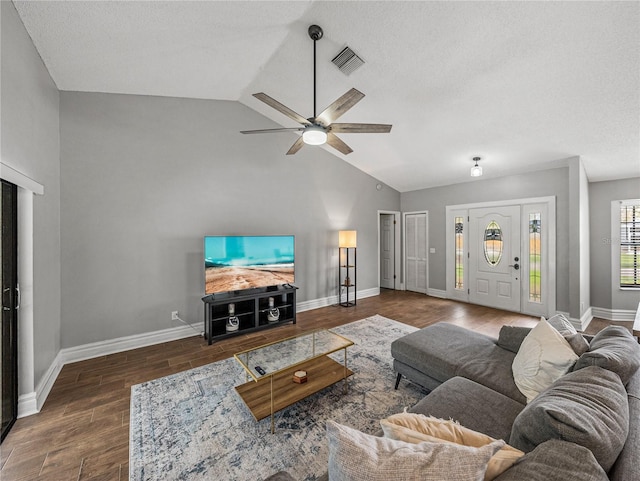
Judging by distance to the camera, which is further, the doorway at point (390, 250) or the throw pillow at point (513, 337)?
the doorway at point (390, 250)

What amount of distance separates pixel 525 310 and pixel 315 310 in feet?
12.4

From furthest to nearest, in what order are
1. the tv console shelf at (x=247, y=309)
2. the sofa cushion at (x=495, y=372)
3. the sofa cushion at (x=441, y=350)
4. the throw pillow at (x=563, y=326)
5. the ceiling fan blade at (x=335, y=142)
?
the tv console shelf at (x=247, y=309), the ceiling fan blade at (x=335, y=142), the sofa cushion at (x=441, y=350), the throw pillow at (x=563, y=326), the sofa cushion at (x=495, y=372)

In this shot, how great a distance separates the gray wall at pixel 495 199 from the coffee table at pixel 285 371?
4159 millimetres

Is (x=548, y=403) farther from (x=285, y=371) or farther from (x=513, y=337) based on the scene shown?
(x=285, y=371)

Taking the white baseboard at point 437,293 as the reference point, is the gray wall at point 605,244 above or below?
above

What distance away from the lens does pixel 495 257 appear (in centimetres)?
504

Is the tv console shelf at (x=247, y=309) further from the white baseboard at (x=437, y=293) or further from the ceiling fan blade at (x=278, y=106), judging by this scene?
the white baseboard at (x=437, y=293)

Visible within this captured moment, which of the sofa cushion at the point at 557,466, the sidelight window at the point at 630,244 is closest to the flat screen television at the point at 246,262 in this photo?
the sofa cushion at the point at 557,466

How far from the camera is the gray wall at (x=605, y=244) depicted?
432cm

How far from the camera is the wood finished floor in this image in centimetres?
166

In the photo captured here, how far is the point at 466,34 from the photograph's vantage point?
91.4 inches

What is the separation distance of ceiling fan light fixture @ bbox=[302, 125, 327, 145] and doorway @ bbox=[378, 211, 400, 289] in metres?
4.32

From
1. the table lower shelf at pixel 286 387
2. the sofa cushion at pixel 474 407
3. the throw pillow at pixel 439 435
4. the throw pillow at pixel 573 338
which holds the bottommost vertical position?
the table lower shelf at pixel 286 387

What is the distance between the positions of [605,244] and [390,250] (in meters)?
3.85
